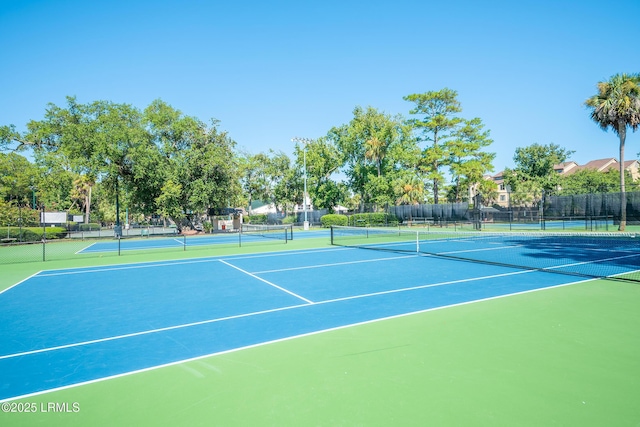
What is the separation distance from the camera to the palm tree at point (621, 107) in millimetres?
26781

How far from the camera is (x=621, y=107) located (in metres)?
26.8

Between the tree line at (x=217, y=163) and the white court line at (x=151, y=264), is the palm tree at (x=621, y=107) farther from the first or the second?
the white court line at (x=151, y=264)

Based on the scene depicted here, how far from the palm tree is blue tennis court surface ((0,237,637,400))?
65.7 feet

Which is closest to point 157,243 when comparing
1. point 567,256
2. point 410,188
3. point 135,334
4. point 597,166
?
point 135,334

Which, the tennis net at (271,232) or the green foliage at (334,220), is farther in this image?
the green foliage at (334,220)

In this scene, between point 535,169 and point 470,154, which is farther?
point 535,169

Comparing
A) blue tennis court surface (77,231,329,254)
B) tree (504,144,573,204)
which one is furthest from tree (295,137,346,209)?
tree (504,144,573,204)

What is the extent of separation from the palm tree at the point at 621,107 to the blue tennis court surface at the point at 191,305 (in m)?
20.0

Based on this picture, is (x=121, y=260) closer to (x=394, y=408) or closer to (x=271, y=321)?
(x=271, y=321)

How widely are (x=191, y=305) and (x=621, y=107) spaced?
3294 centimetres

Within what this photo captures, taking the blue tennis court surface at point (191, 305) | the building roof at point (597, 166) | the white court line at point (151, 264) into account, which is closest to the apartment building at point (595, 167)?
the building roof at point (597, 166)

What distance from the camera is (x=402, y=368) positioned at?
4891 mm

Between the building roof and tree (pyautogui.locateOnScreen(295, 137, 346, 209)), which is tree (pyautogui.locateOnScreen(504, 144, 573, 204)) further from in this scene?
tree (pyautogui.locateOnScreen(295, 137, 346, 209))

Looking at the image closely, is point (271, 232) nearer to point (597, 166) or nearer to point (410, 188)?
point (410, 188)
